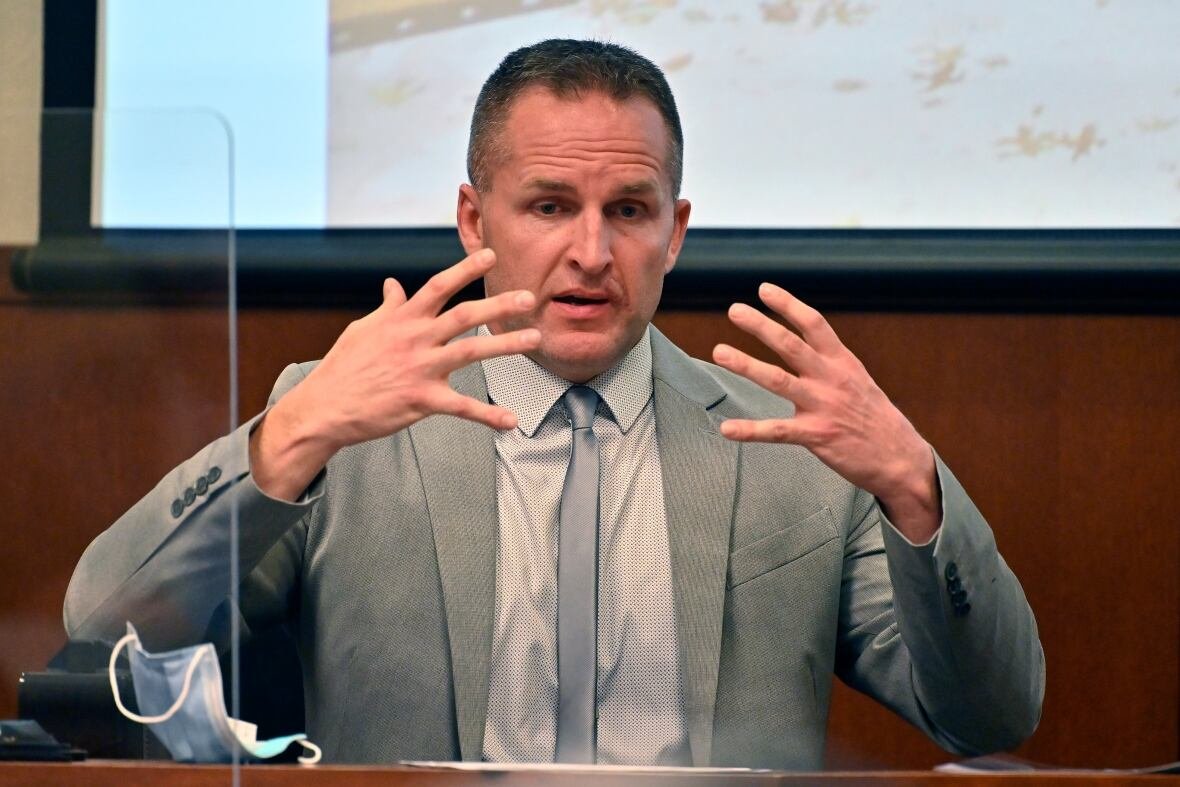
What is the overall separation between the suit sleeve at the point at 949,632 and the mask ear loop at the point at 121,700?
0.60 metres

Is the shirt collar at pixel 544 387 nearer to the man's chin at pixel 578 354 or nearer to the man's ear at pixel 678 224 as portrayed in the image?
the man's chin at pixel 578 354

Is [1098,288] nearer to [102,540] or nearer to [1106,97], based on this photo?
[1106,97]

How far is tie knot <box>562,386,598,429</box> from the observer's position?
163 cm

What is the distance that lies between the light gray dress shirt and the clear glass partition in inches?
18.3

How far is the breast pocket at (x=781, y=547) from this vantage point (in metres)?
1.59

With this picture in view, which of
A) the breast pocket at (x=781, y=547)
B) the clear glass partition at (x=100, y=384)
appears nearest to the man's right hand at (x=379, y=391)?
the clear glass partition at (x=100, y=384)

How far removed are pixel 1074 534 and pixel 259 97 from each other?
1286 millimetres

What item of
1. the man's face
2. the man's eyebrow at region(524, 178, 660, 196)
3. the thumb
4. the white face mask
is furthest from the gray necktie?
the white face mask

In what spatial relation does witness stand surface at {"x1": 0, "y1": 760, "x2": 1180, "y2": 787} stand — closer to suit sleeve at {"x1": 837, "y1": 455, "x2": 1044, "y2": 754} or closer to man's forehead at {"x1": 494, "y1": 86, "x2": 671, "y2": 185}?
suit sleeve at {"x1": 837, "y1": 455, "x2": 1044, "y2": 754}

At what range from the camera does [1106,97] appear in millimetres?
2135

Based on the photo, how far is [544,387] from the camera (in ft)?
5.38

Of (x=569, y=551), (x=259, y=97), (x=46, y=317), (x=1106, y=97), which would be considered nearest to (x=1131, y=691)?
(x=1106, y=97)

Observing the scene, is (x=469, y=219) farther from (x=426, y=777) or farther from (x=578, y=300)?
(x=426, y=777)

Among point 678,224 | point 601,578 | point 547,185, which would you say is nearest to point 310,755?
point 601,578
